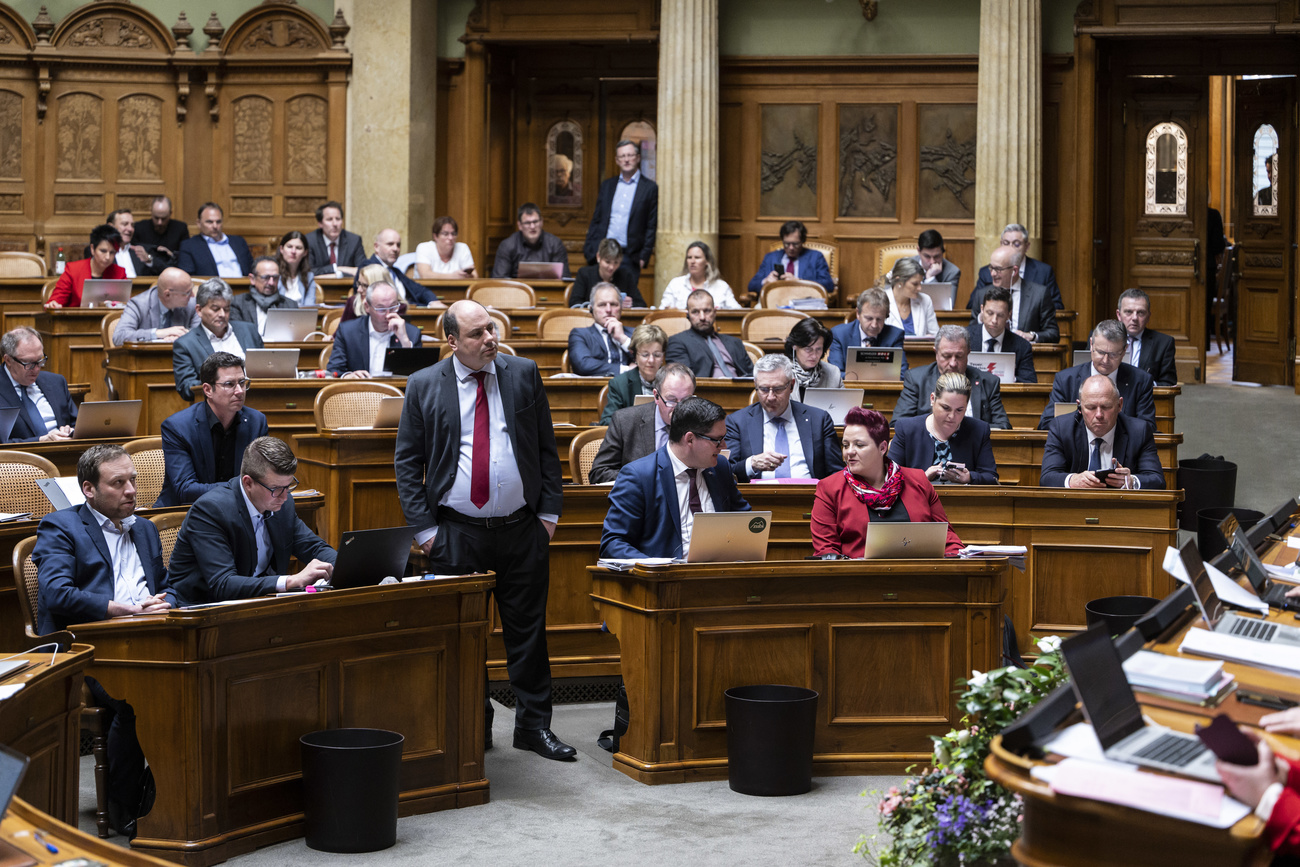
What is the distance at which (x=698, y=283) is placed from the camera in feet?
34.5

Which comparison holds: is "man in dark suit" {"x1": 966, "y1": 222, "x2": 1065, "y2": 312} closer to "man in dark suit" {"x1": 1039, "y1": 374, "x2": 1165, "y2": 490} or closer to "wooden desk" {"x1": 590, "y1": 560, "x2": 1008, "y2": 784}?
"man in dark suit" {"x1": 1039, "y1": 374, "x2": 1165, "y2": 490}

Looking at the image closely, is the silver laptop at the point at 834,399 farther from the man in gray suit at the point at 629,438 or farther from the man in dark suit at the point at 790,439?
the man in gray suit at the point at 629,438

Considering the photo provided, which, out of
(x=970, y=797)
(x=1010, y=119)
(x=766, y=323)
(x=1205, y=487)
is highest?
(x=1010, y=119)

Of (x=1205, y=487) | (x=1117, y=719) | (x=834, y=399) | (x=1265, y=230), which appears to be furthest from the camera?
(x=1265, y=230)

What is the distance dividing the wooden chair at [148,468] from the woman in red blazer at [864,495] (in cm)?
284

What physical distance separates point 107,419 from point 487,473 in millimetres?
2575

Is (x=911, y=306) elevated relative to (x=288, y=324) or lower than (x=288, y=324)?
elevated

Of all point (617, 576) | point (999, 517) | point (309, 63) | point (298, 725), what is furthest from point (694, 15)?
point (298, 725)

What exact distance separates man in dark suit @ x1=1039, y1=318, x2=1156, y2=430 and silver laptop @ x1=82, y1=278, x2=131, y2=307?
6054mm

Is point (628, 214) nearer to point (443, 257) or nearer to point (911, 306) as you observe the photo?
point (443, 257)

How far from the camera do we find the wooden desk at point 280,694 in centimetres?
430

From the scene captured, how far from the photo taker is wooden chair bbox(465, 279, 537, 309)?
35.8 feet

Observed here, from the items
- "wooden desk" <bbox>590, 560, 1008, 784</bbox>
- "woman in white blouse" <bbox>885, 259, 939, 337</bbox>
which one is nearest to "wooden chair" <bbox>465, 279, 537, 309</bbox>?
"woman in white blouse" <bbox>885, 259, 939, 337</bbox>

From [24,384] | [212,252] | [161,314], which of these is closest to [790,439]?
[24,384]
